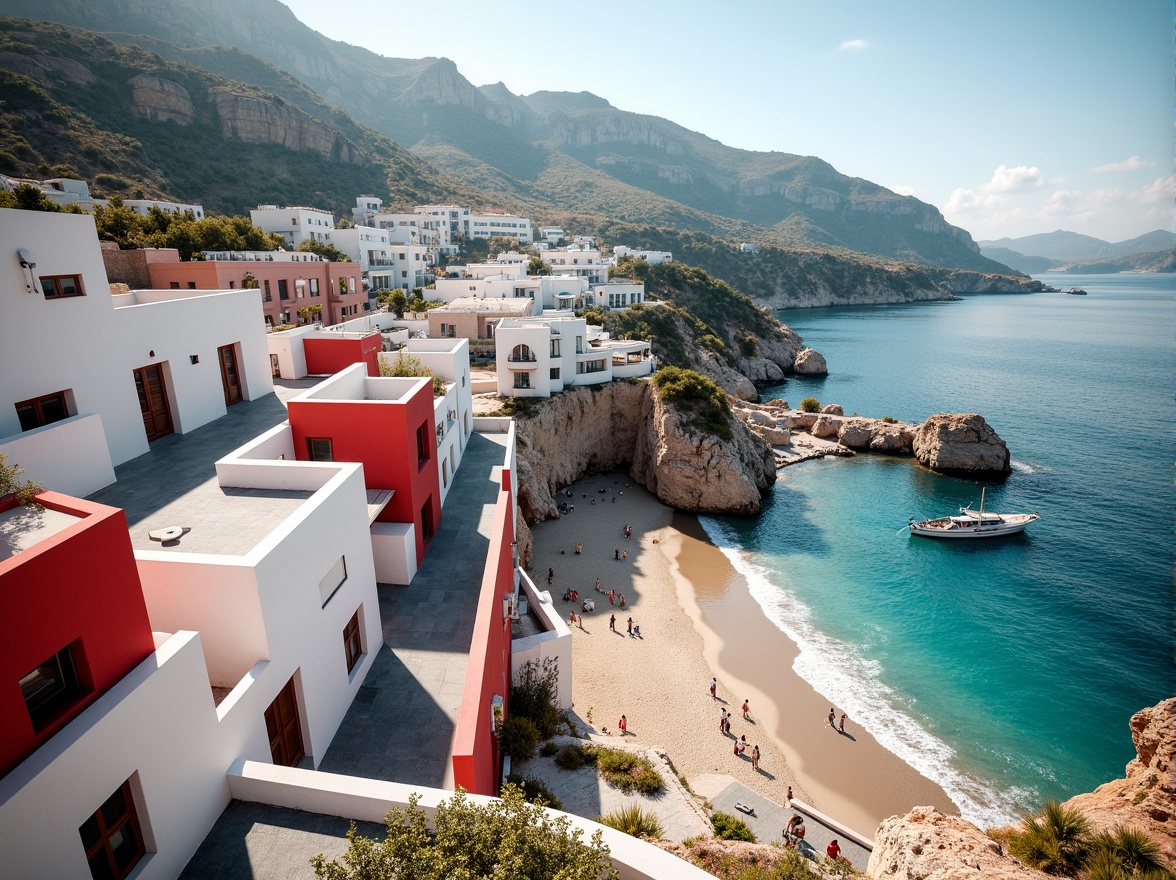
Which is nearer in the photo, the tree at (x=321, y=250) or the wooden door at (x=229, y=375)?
the wooden door at (x=229, y=375)

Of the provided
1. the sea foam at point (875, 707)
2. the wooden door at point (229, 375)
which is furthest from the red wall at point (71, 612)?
the sea foam at point (875, 707)

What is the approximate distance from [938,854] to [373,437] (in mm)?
15546

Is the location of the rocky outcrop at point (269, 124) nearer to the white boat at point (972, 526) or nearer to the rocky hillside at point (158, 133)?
the rocky hillside at point (158, 133)

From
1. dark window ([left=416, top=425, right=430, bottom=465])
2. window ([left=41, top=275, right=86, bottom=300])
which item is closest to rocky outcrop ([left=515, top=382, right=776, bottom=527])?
dark window ([left=416, top=425, right=430, bottom=465])

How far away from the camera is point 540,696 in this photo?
17688mm

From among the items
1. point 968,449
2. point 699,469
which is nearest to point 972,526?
point 968,449

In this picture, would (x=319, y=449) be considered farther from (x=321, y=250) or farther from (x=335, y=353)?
(x=321, y=250)

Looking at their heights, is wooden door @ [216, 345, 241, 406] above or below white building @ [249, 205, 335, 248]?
below

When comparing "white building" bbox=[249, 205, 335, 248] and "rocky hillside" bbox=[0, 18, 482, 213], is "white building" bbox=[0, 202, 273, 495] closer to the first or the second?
"white building" bbox=[249, 205, 335, 248]

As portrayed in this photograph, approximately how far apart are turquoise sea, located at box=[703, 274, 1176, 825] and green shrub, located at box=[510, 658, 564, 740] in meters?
14.1

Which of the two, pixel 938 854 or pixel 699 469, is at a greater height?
pixel 938 854

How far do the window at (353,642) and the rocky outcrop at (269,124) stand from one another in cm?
10975

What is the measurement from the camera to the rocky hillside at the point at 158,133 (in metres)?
62.1

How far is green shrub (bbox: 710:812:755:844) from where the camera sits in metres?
15.3
